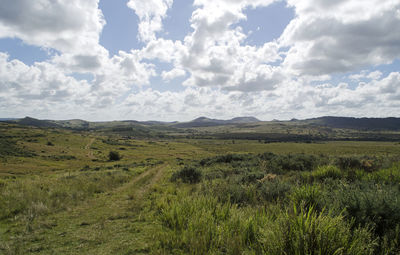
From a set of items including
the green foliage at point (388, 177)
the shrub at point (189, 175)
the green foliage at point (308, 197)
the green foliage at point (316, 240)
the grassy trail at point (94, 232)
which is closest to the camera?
the green foliage at point (316, 240)

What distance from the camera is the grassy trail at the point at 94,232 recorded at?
518cm

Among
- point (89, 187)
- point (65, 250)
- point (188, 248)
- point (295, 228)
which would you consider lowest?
point (89, 187)

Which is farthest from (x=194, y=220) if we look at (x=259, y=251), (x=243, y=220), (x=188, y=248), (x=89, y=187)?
(x=89, y=187)

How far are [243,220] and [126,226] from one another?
4.11 meters

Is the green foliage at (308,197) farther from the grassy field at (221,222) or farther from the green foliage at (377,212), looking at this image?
the green foliage at (377,212)

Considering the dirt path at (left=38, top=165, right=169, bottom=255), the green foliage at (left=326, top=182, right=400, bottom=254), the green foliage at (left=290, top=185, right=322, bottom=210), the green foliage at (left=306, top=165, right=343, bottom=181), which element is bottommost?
the dirt path at (left=38, top=165, right=169, bottom=255)

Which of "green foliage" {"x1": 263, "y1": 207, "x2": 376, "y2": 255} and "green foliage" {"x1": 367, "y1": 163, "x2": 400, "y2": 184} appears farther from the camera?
"green foliage" {"x1": 367, "y1": 163, "x2": 400, "y2": 184}

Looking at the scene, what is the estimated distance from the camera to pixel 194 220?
18.2 feet

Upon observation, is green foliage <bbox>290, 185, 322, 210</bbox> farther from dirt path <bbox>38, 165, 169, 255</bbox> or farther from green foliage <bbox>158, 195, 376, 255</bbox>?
dirt path <bbox>38, 165, 169, 255</bbox>

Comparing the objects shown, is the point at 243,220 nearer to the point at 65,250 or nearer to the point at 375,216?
the point at 375,216

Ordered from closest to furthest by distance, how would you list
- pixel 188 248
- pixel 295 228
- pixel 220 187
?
pixel 295 228 < pixel 188 248 < pixel 220 187

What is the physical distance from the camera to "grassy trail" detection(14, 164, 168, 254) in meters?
5.18

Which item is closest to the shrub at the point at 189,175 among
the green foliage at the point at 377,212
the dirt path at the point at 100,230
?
the dirt path at the point at 100,230

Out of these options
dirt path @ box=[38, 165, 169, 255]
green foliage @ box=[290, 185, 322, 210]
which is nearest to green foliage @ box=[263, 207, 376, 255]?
green foliage @ box=[290, 185, 322, 210]
